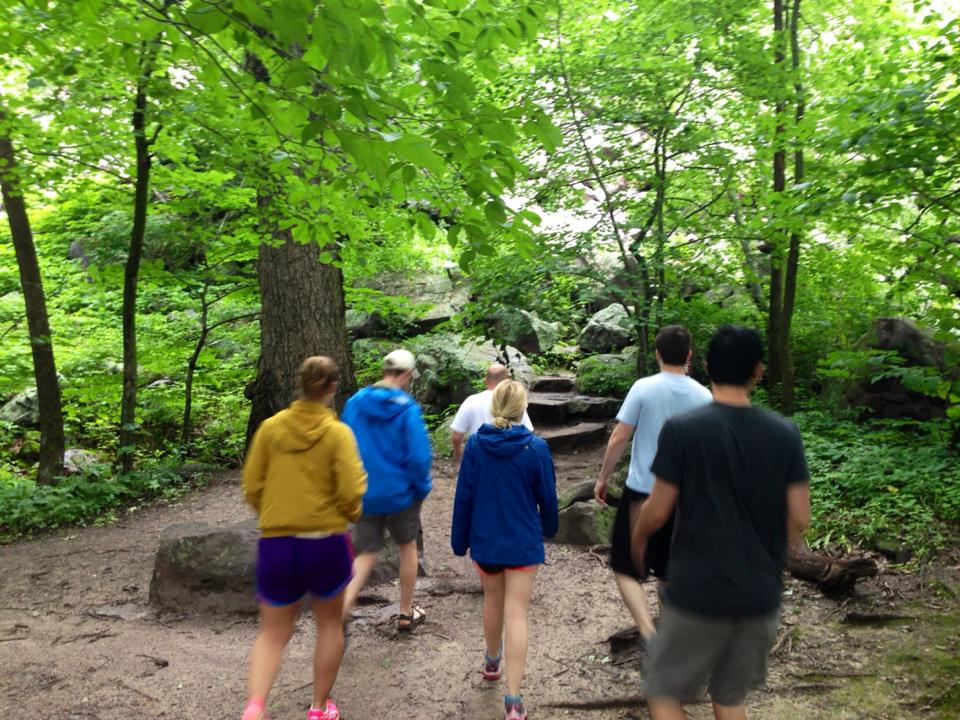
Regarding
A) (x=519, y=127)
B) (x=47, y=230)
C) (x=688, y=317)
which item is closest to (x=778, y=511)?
(x=519, y=127)

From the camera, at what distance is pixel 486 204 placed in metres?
3.35

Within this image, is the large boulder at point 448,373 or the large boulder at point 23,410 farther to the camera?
the large boulder at point 23,410

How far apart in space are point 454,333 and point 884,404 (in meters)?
8.69

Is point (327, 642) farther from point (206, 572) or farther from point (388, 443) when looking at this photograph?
point (206, 572)

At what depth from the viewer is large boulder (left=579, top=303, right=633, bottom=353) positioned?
1717 centimetres

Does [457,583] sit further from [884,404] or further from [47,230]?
[47,230]

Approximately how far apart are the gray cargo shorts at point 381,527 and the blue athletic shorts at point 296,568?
1228 millimetres

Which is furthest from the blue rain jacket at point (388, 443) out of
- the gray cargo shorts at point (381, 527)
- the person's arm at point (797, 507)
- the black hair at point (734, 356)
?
the person's arm at point (797, 507)

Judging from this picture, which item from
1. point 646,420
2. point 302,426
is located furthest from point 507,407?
point 302,426

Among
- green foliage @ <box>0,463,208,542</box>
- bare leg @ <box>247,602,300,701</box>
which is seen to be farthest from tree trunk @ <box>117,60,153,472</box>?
bare leg @ <box>247,602,300,701</box>

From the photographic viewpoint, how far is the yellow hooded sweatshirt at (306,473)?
3264mm

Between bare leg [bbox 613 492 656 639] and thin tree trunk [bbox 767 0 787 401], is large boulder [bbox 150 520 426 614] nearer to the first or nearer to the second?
bare leg [bbox 613 492 656 639]

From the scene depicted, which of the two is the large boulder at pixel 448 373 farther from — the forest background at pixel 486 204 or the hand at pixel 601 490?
the hand at pixel 601 490

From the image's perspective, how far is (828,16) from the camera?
1210 cm
